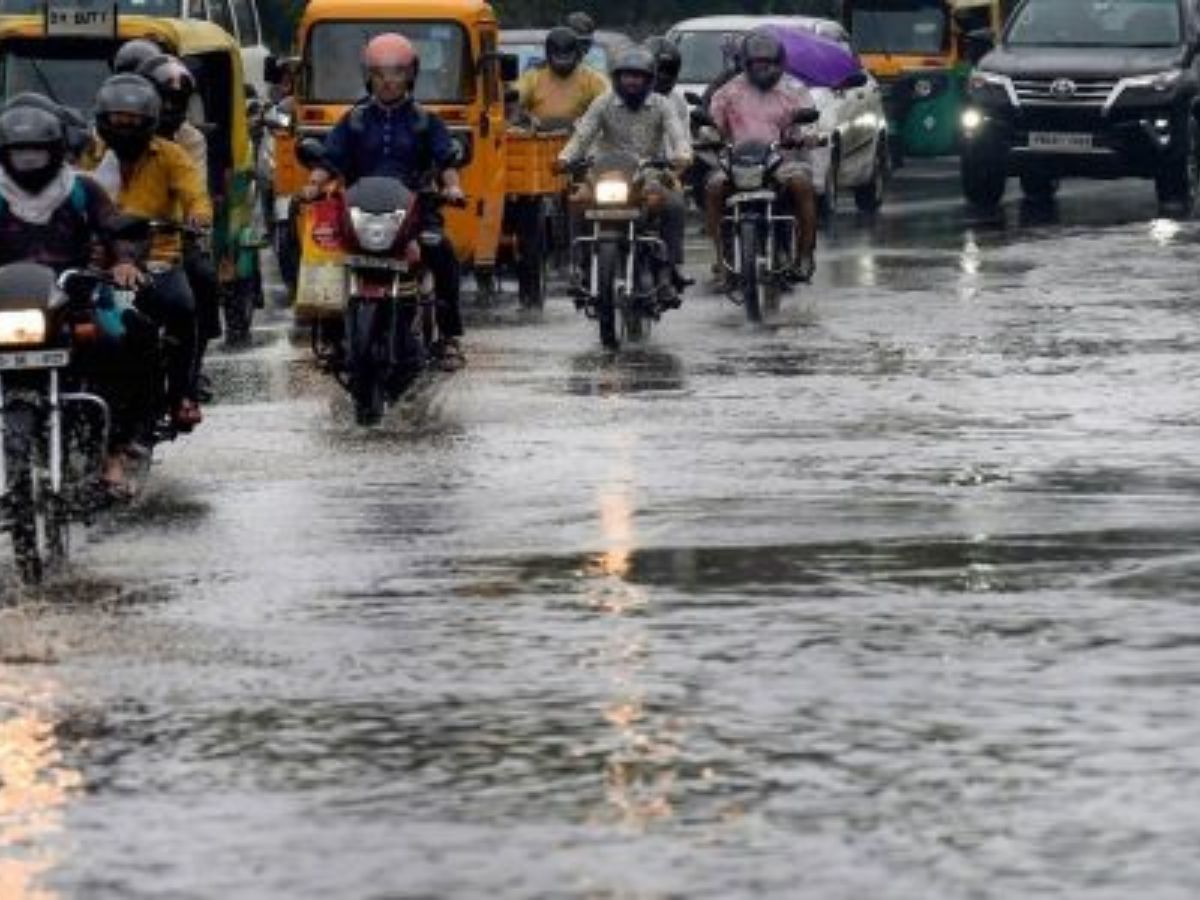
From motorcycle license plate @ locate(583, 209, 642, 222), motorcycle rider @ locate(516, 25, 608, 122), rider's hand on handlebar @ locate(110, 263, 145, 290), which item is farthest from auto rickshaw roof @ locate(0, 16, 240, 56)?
rider's hand on handlebar @ locate(110, 263, 145, 290)

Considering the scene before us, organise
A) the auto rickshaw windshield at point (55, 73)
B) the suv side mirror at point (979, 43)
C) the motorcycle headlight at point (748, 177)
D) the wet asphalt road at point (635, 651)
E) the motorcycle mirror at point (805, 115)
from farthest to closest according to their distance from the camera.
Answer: the suv side mirror at point (979, 43), the auto rickshaw windshield at point (55, 73), the motorcycle headlight at point (748, 177), the motorcycle mirror at point (805, 115), the wet asphalt road at point (635, 651)

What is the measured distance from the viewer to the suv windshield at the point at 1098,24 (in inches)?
1587

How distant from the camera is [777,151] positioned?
2722 cm

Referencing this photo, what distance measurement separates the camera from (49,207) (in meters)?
15.5

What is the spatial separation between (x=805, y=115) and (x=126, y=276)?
11.9 m

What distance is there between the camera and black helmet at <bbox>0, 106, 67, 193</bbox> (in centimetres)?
1532

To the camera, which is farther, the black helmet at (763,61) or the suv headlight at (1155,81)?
the suv headlight at (1155,81)

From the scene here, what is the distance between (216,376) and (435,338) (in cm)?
150

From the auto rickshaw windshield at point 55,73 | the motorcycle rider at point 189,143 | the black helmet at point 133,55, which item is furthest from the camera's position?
the auto rickshaw windshield at point 55,73

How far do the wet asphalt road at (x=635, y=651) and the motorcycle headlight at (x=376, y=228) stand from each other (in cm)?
73

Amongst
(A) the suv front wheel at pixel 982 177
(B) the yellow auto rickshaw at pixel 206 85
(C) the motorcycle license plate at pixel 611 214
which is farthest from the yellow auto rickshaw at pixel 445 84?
(A) the suv front wheel at pixel 982 177

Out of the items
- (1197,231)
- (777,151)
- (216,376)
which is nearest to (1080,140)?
(1197,231)

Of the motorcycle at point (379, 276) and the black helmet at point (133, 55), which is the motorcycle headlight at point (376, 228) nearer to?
the motorcycle at point (379, 276)

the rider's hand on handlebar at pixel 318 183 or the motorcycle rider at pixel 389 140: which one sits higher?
the motorcycle rider at pixel 389 140
